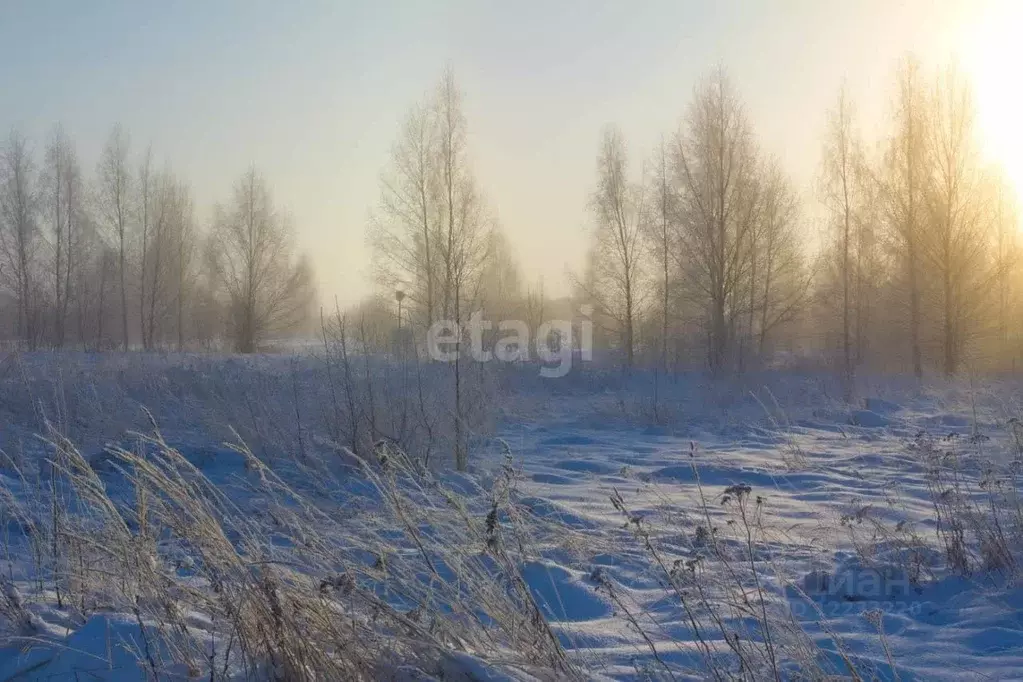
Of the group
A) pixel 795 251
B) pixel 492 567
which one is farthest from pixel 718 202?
pixel 492 567

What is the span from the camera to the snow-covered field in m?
2.37

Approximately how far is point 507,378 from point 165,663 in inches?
604

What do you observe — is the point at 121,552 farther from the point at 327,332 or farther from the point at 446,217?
the point at 446,217

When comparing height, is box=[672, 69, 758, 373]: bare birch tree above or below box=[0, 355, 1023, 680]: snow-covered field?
above

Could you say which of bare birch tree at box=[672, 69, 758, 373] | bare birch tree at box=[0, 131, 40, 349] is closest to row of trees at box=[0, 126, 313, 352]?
bare birch tree at box=[0, 131, 40, 349]

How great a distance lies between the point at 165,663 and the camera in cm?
253

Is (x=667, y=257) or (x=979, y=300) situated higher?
(x=667, y=257)

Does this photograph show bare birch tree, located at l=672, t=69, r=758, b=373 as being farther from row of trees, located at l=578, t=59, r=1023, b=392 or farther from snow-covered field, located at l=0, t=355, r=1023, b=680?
snow-covered field, located at l=0, t=355, r=1023, b=680

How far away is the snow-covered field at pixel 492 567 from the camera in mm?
2365

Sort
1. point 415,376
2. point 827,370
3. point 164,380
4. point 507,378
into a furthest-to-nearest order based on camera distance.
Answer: point 827,370
point 507,378
point 164,380
point 415,376

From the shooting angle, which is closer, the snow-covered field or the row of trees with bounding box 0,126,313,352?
the snow-covered field

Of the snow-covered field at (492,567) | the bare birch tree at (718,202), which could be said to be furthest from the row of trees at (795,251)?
the snow-covered field at (492,567)

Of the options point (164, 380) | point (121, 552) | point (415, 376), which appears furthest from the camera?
point (164, 380)

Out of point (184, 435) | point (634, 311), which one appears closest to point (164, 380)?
point (184, 435)
